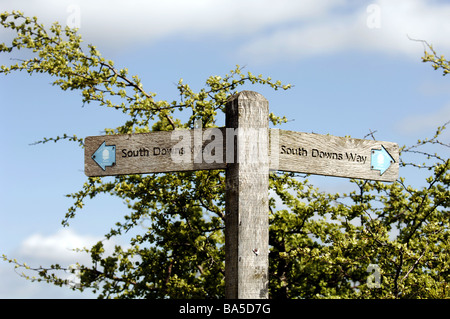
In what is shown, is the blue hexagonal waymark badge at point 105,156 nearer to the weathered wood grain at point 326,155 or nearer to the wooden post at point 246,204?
the wooden post at point 246,204

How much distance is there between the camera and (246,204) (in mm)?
3361

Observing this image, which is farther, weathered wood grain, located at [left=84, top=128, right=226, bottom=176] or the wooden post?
weathered wood grain, located at [left=84, top=128, right=226, bottom=176]

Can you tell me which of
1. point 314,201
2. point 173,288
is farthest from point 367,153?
point 173,288

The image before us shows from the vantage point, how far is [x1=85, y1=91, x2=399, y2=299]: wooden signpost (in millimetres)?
3354

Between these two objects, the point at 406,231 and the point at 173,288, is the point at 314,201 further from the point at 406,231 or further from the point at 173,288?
the point at 173,288

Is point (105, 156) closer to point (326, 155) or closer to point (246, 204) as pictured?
point (246, 204)

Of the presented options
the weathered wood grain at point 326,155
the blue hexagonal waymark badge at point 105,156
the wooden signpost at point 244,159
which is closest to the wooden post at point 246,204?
the wooden signpost at point 244,159

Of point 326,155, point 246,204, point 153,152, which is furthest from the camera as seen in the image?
point 326,155

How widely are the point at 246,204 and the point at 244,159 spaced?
27 cm

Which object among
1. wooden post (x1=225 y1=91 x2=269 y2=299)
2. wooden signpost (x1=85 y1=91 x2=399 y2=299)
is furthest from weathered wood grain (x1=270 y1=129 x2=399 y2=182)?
wooden post (x1=225 y1=91 x2=269 y2=299)

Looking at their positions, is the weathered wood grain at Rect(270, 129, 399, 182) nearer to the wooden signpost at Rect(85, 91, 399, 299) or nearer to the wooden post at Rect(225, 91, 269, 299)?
the wooden signpost at Rect(85, 91, 399, 299)

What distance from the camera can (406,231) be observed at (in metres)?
7.09

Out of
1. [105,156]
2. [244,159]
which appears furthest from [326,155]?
[105,156]

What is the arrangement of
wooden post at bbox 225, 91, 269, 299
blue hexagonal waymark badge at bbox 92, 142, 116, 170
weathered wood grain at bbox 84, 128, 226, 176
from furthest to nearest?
blue hexagonal waymark badge at bbox 92, 142, 116, 170, weathered wood grain at bbox 84, 128, 226, 176, wooden post at bbox 225, 91, 269, 299
